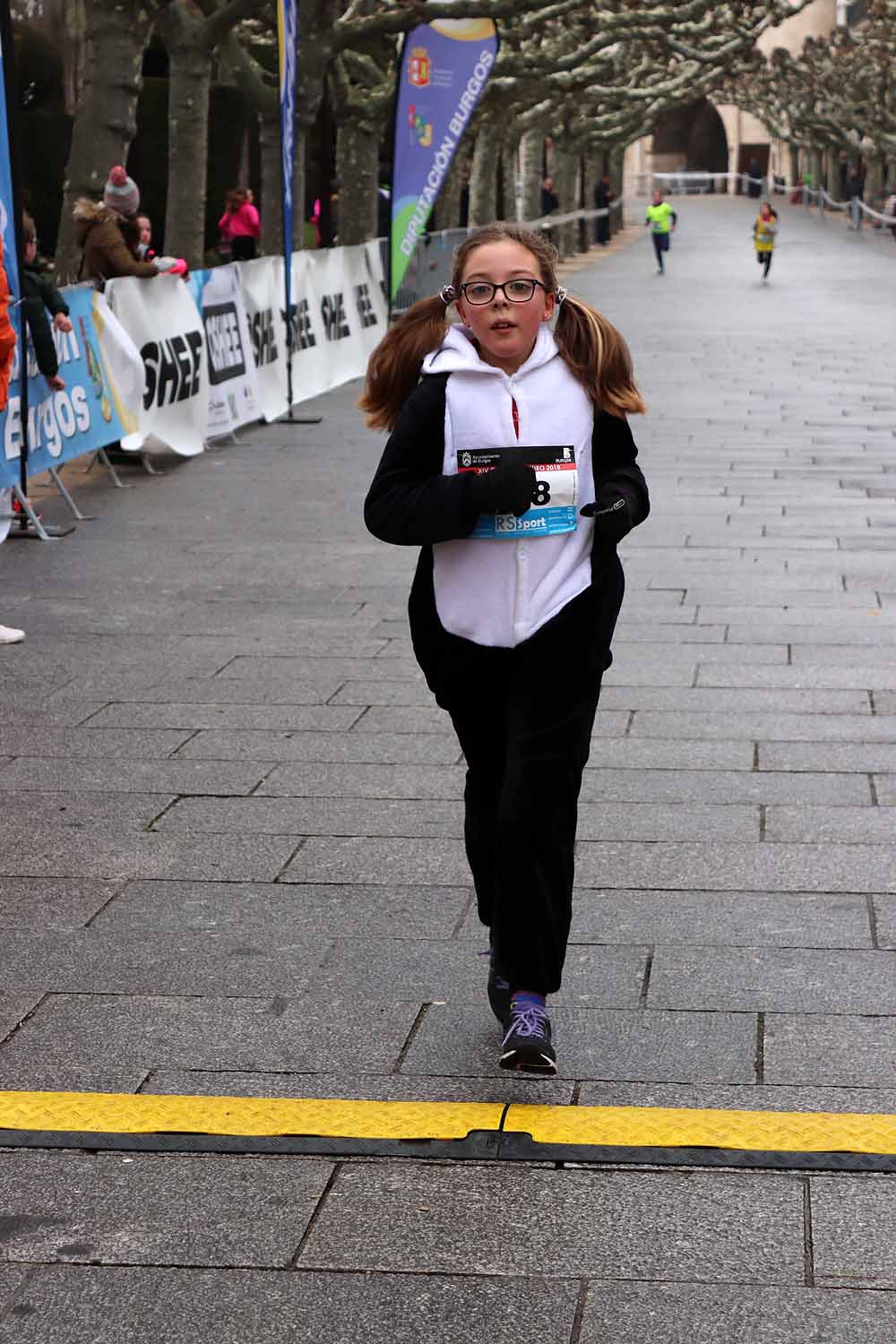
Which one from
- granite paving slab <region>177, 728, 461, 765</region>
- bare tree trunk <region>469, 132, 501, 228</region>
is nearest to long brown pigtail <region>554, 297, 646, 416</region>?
granite paving slab <region>177, 728, 461, 765</region>

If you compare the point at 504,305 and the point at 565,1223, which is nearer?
the point at 565,1223

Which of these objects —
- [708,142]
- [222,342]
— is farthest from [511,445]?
[708,142]

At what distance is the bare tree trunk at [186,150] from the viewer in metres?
18.7

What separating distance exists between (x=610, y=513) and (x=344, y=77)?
24.8 meters

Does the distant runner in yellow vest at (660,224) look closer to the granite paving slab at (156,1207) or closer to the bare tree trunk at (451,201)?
the bare tree trunk at (451,201)

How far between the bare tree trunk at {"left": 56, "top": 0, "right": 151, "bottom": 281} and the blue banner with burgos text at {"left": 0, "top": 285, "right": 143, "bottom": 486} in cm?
447

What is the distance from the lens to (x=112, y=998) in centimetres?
448

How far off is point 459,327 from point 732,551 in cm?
643

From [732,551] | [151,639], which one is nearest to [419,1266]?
[151,639]

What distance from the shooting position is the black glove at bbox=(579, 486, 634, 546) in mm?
3898

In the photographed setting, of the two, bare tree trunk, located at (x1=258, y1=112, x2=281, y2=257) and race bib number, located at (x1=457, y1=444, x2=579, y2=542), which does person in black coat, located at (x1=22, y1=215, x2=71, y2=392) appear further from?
bare tree trunk, located at (x1=258, y1=112, x2=281, y2=257)

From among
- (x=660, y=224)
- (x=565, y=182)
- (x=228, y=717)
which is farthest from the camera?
(x=565, y=182)

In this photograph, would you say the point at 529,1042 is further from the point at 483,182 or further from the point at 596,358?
the point at 483,182

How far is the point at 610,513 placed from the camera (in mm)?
3900
